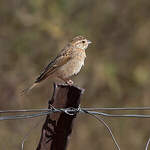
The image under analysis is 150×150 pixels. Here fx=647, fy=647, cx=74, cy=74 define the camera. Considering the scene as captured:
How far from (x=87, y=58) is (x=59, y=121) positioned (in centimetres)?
759

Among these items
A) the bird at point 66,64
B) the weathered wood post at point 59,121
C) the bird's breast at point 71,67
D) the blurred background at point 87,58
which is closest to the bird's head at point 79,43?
the bird at point 66,64

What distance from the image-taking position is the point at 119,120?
41.9ft

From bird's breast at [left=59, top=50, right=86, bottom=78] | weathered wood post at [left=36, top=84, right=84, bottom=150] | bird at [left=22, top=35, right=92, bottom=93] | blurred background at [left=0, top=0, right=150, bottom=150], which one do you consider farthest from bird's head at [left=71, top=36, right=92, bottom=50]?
weathered wood post at [left=36, top=84, right=84, bottom=150]

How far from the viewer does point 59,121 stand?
5141 millimetres

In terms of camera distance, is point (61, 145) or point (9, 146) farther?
point (9, 146)

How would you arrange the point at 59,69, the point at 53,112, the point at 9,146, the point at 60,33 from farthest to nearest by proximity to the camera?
the point at 60,33 < the point at 9,146 < the point at 59,69 < the point at 53,112

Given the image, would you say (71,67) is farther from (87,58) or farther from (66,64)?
(87,58)

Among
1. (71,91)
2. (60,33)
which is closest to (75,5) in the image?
(60,33)

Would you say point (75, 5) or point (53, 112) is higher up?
point (75, 5)

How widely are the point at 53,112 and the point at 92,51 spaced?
7828mm

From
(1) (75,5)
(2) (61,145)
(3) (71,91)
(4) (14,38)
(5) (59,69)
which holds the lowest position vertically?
(2) (61,145)

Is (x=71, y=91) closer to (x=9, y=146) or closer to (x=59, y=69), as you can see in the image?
(x=59, y=69)

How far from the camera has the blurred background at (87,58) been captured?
39.0ft

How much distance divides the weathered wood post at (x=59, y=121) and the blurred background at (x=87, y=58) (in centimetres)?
619
